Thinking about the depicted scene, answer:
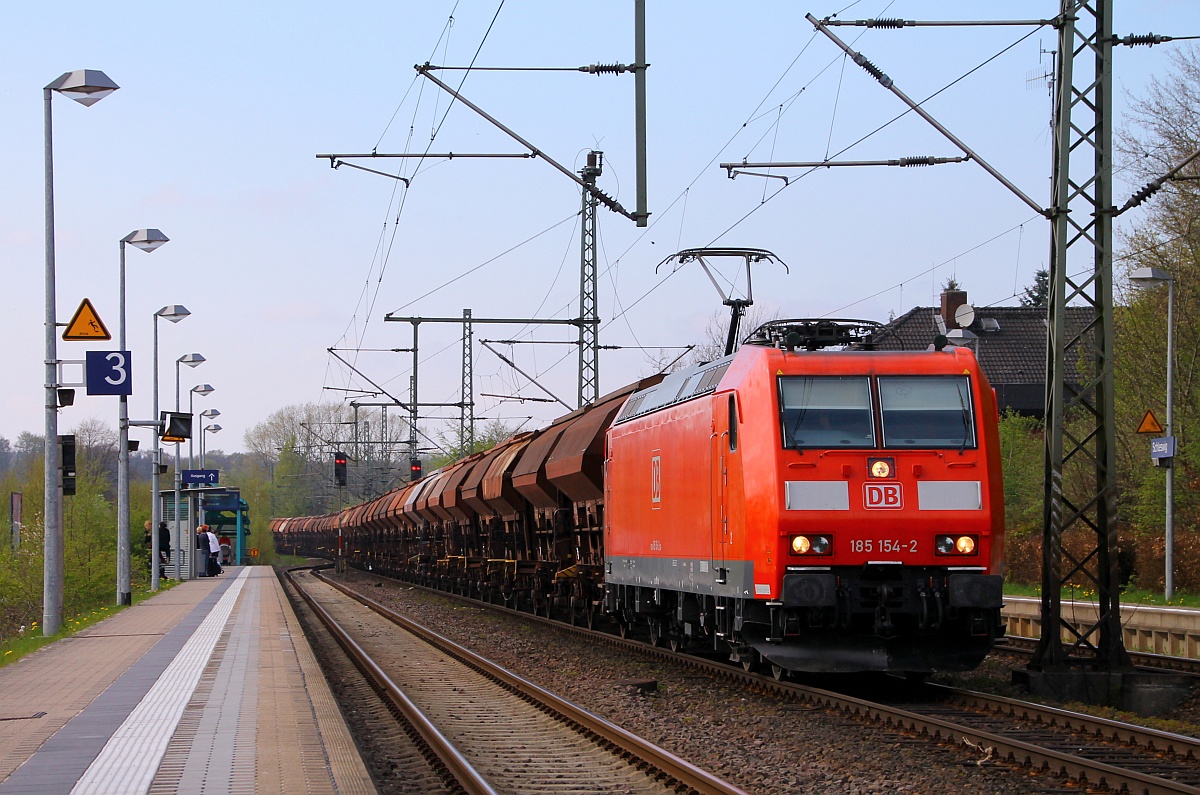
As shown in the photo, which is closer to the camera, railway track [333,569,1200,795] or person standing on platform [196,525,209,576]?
railway track [333,569,1200,795]

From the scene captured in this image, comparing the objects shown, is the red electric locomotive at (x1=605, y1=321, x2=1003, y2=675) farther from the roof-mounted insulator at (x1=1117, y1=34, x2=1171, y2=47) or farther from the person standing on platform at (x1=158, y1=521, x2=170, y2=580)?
the person standing on platform at (x1=158, y1=521, x2=170, y2=580)

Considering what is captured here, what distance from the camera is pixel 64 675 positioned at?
14.9m

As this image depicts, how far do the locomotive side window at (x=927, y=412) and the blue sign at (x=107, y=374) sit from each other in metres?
12.4

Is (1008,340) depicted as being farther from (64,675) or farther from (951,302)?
(64,675)

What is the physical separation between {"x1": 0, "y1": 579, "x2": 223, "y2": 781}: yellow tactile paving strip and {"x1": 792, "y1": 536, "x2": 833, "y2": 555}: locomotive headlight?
20.8 feet

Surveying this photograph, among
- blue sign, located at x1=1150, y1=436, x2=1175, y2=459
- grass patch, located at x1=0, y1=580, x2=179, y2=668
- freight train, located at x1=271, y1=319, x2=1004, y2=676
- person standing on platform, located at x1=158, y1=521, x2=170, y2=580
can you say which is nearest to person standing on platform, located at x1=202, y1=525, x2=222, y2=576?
person standing on platform, located at x1=158, y1=521, x2=170, y2=580

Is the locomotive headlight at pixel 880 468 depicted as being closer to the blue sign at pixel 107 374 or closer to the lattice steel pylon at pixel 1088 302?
the lattice steel pylon at pixel 1088 302

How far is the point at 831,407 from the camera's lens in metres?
12.6

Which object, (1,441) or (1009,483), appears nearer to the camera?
(1009,483)

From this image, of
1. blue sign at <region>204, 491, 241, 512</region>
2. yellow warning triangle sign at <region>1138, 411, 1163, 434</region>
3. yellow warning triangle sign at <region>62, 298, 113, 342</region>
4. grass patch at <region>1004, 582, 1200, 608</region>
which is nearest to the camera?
yellow warning triangle sign at <region>62, 298, 113, 342</region>

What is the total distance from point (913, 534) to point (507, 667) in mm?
6608

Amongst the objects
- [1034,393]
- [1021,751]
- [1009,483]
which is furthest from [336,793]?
[1034,393]

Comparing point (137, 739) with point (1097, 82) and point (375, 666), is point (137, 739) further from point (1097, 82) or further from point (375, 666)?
point (1097, 82)

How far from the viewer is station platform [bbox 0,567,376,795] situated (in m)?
8.14
